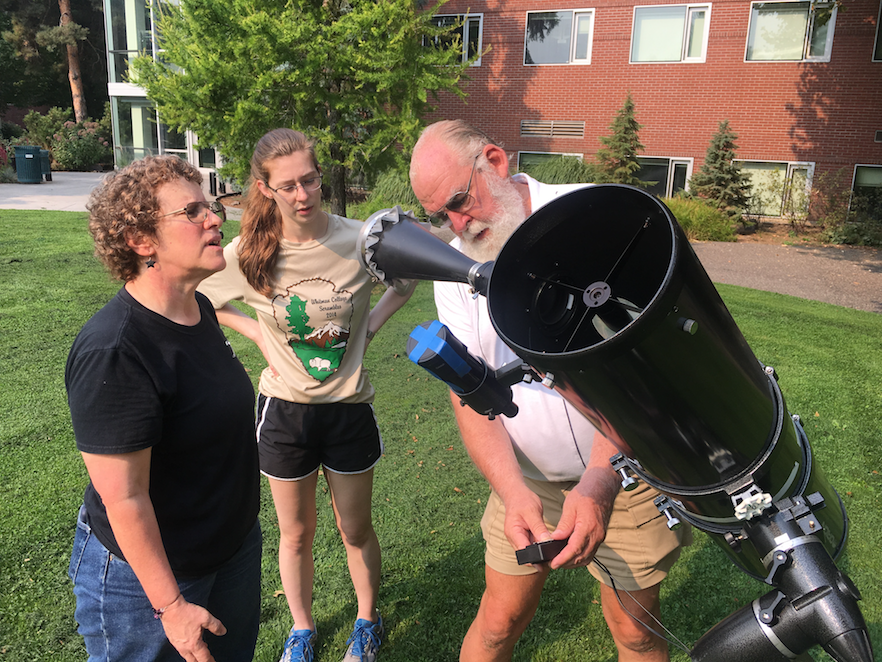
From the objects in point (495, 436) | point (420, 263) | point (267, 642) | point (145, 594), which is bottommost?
point (267, 642)

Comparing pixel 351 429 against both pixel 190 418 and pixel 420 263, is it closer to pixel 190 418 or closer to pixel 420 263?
pixel 190 418

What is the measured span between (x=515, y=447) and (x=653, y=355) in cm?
120

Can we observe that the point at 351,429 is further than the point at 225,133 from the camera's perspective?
No

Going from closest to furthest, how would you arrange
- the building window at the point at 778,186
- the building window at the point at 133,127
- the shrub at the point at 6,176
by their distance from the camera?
1. the building window at the point at 778,186
2. the shrub at the point at 6,176
3. the building window at the point at 133,127

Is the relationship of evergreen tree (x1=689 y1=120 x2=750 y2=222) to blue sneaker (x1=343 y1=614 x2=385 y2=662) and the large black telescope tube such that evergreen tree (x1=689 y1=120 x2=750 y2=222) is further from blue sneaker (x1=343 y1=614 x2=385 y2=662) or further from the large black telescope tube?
the large black telescope tube

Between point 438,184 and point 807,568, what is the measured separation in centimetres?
149

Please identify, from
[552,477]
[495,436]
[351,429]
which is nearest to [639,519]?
[552,477]

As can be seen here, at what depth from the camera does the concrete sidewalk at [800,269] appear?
1002 cm

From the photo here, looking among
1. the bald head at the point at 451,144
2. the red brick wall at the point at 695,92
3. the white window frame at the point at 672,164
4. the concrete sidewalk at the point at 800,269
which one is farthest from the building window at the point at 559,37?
the bald head at the point at 451,144

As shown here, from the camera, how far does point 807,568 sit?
1190mm

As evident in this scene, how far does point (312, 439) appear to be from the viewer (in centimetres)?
278

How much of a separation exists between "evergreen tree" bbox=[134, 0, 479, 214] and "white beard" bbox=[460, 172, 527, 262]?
738cm

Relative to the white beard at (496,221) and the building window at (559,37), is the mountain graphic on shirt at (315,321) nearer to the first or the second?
the white beard at (496,221)

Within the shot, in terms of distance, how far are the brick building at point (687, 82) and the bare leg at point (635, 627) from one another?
16.0 metres
